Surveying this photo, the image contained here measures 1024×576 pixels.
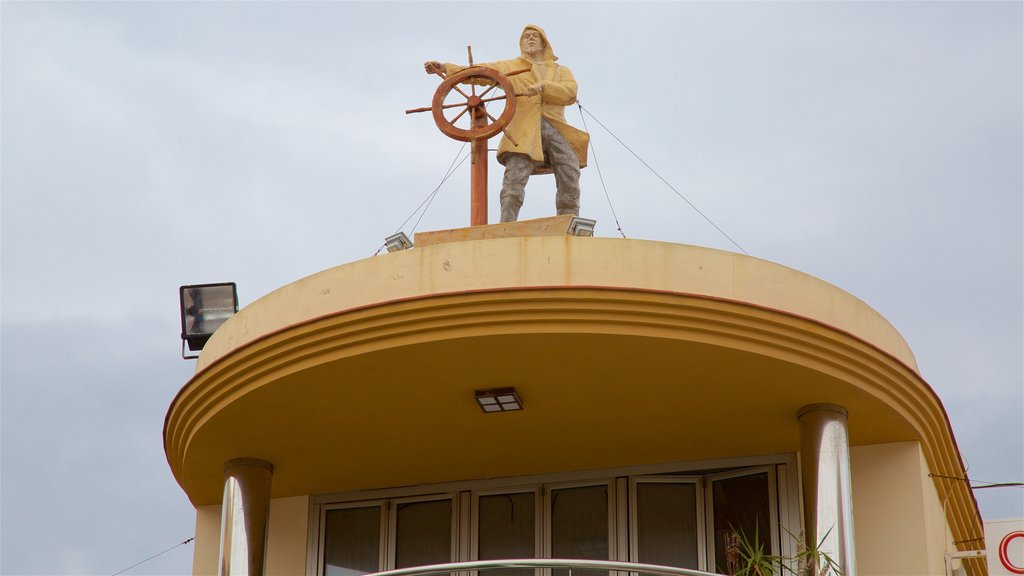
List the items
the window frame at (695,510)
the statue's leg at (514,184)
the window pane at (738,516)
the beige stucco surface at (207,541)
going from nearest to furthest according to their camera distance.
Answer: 1. the window pane at (738,516)
2. the window frame at (695,510)
3. the statue's leg at (514,184)
4. the beige stucco surface at (207,541)

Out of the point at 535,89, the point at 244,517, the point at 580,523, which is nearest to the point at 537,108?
the point at 535,89

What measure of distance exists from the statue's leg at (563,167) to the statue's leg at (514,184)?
274 millimetres

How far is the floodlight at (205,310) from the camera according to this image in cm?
1472

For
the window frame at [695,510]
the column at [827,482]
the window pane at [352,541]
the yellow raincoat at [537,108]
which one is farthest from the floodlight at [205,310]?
the column at [827,482]

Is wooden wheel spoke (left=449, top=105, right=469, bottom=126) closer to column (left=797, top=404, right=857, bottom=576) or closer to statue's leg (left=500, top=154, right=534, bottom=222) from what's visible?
statue's leg (left=500, top=154, right=534, bottom=222)

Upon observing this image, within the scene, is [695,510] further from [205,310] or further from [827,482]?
[205,310]

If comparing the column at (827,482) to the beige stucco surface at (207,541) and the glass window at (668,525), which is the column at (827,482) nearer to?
the glass window at (668,525)

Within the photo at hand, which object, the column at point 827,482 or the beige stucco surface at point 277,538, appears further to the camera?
the beige stucco surface at point 277,538

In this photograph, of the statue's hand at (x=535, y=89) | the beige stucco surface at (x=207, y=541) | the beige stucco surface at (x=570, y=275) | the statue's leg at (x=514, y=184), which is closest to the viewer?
the beige stucco surface at (x=570, y=275)

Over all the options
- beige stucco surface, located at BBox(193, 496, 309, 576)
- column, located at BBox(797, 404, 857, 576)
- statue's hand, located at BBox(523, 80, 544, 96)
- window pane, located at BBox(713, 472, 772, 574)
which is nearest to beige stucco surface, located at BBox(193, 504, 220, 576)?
beige stucco surface, located at BBox(193, 496, 309, 576)

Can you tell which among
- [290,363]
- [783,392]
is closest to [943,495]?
[783,392]

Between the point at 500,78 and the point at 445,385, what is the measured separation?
311 centimetres

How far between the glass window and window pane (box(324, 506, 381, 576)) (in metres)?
2.56

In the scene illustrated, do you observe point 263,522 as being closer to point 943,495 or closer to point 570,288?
point 570,288
